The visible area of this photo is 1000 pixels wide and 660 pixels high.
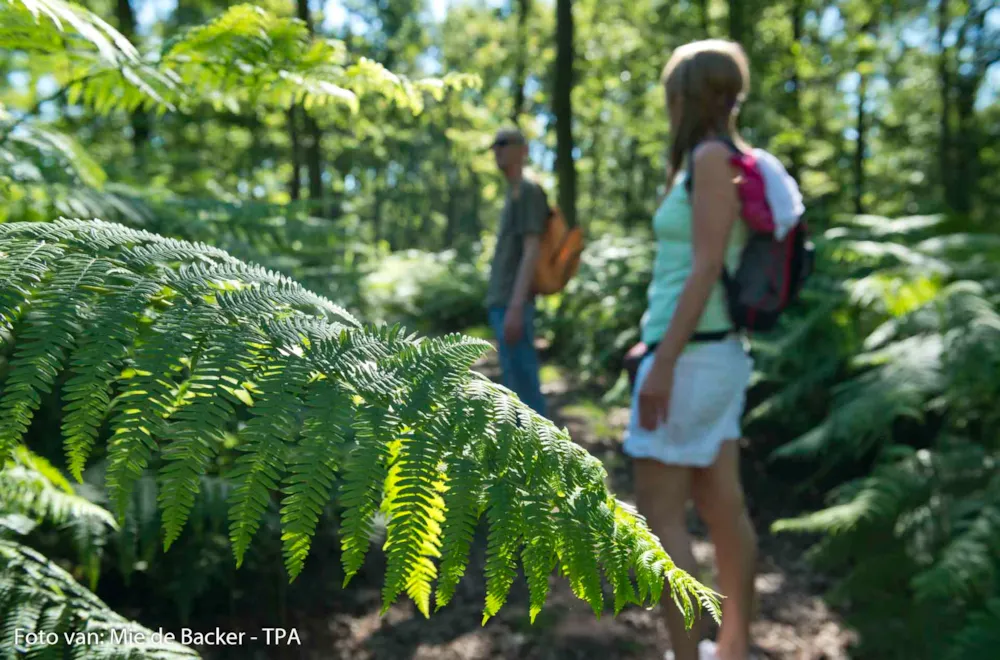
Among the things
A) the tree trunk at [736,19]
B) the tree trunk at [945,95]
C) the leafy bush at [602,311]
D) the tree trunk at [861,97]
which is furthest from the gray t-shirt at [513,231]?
the tree trunk at [945,95]

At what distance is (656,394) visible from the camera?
2.29m

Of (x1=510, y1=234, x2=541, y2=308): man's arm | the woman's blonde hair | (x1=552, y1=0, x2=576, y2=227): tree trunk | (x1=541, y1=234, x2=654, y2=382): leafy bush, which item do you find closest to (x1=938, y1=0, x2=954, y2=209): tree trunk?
(x1=552, y1=0, x2=576, y2=227): tree trunk

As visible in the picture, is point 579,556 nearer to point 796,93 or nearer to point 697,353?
point 697,353

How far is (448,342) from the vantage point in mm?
1072

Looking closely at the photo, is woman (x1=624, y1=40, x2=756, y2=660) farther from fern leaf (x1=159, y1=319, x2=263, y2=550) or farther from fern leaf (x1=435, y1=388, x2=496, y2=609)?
fern leaf (x1=159, y1=319, x2=263, y2=550)

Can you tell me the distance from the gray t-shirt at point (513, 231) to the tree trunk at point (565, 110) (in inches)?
186

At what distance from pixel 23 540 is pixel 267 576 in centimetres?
103

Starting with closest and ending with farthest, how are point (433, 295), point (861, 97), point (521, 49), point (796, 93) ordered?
1. point (796, 93)
2. point (433, 295)
3. point (521, 49)
4. point (861, 97)

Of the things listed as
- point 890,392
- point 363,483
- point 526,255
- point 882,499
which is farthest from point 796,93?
point 363,483

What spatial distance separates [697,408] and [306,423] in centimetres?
172

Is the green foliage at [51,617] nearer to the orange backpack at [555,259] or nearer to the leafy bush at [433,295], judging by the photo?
the orange backpack at [555,259]

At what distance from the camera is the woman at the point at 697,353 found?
2.22 meters

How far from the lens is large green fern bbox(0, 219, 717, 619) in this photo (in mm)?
853

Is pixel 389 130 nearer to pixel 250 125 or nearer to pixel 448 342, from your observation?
pixel 250 125
